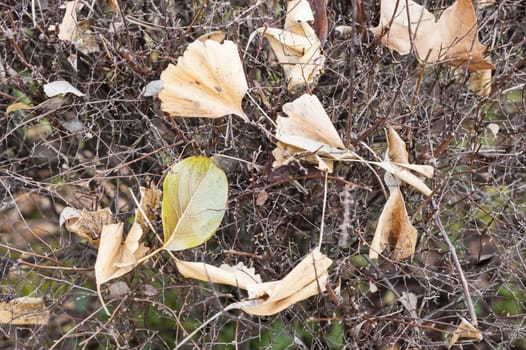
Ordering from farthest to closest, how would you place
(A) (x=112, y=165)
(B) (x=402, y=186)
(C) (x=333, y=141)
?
(A) (x=112, y=165) < (B) (x=402, y=186) < (C) (x=333, y=141)

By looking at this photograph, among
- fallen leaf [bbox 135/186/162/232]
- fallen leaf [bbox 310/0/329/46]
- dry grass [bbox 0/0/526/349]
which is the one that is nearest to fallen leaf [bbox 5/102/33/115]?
dry grass [bbox 0/0/526/349]

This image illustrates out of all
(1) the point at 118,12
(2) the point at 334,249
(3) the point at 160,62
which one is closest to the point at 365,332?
(2) the point at 334,249

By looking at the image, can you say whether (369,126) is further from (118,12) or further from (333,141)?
(118,12)

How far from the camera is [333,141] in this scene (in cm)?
109

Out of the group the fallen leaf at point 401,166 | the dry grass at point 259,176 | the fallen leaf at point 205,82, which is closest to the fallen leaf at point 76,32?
the dry grass at point 259,176

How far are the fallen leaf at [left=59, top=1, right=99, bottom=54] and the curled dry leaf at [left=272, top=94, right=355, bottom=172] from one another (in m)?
0.43

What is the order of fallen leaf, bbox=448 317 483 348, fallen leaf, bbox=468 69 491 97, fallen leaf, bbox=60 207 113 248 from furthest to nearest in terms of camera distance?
fallen leaf, bbox=468 69 491 97 < fallen leaf, bbox=60 207 113 248 < fallen leaf, bbox=448 317 483 348

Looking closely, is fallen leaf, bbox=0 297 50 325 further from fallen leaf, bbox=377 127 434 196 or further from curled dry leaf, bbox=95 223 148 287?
fallen leaf, bbox=377 127 434 196

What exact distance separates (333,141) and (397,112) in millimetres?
223

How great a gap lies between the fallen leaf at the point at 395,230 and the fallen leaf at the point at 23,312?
0.63 meters

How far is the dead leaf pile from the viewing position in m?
1.11

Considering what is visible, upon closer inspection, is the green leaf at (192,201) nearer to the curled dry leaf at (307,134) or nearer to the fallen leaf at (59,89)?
the curled dry leaf at (307,134)

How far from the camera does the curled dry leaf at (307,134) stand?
3.57ft

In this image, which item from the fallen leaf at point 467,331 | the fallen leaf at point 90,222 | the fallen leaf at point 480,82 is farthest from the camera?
the fallen leaf at point 480,82
